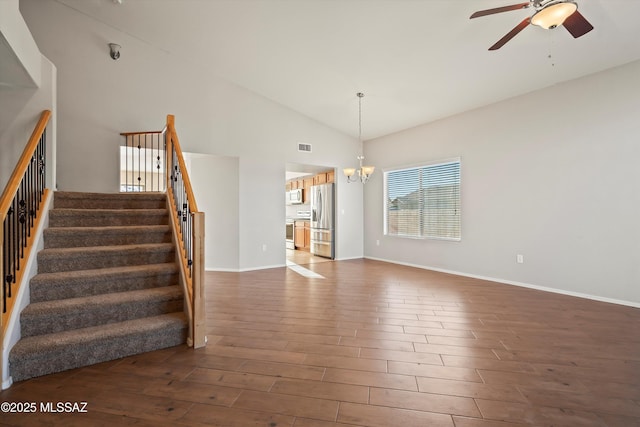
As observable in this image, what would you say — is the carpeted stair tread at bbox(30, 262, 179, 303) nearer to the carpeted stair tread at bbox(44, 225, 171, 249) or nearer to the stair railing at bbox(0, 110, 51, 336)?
the stair railing at bbox(0, 110, 51, 336)

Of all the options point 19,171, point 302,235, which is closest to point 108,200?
point 19,171

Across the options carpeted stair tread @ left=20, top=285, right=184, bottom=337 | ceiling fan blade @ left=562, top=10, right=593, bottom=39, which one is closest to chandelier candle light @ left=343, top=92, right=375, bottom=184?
ceiling fan blade @ left=562, top=10, right=593, bottom=39

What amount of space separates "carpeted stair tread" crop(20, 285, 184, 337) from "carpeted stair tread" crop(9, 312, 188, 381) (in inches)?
2.5

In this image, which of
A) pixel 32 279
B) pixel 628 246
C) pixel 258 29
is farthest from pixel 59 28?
pixel 628 246

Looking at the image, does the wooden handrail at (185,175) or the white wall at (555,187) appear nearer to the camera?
the wooden handrail at (185,175)

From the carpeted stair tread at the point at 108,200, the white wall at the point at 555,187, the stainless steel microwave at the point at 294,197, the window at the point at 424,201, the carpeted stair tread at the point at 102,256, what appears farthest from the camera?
the stainless steel microwave at the point at 294,197

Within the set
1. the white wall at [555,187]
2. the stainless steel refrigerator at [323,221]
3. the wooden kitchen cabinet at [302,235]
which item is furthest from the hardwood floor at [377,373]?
the wooden kitchen cabinet at [302,235]

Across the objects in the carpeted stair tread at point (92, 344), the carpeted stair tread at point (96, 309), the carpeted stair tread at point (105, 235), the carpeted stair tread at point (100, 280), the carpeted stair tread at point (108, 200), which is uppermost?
the carpeted stair tread at point (108, 200)

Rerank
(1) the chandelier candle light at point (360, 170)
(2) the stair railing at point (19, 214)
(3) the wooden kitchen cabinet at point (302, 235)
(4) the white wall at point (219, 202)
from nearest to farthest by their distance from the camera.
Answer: (2) the stair railing at point (19, 214) → (1) the chandelier candle light at point (360, 170) → (4) the white wall at point (219, 202) → (3) the wooden kitchen cabinet at point (302, 235)

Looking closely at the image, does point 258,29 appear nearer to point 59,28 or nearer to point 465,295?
point 59,28

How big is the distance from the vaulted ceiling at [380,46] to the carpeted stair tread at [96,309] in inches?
137

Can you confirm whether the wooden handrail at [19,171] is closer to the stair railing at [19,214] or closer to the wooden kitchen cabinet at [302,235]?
the stair railing at [19,214]

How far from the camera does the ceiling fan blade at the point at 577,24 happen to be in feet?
6.94

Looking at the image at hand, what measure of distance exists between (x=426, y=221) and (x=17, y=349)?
5955 mm
